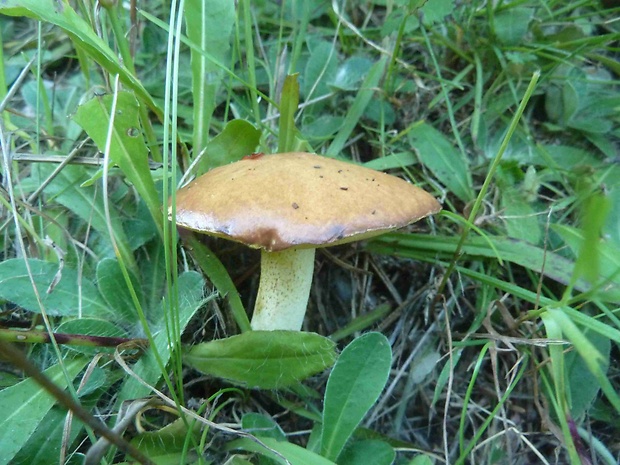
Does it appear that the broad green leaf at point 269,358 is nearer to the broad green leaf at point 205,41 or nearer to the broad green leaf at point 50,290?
the broad green leaf at point 50,290

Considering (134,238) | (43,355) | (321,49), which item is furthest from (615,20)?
(43,355)

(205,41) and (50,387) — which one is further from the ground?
(205,41)

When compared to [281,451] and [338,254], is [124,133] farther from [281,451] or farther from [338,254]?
[281,451]

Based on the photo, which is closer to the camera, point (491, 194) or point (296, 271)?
point (296, 271)

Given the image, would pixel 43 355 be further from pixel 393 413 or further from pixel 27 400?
pixel 393 413

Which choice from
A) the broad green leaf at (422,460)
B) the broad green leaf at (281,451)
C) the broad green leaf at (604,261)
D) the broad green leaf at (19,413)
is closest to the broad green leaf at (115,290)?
the broad green leaf at (19,413)

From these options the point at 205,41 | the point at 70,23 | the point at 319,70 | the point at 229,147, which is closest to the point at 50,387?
the point at 229,147

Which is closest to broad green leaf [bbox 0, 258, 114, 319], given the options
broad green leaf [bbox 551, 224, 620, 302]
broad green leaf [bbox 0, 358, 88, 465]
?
broad green leaf [bbox 0, 358, 88, 465]
